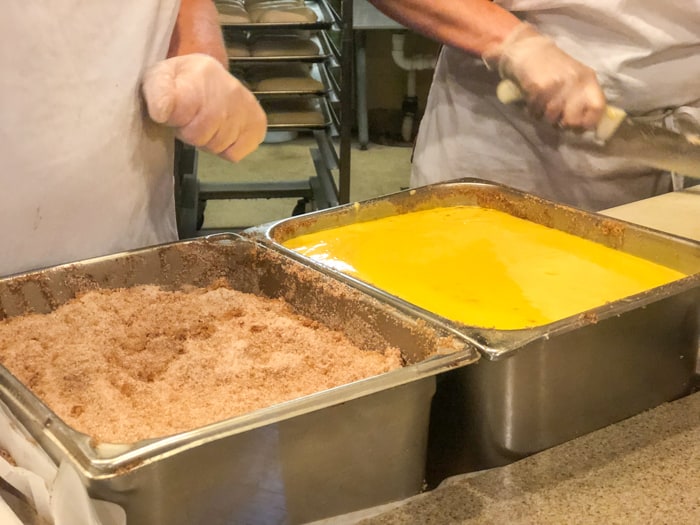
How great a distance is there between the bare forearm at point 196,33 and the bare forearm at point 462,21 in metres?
0.46

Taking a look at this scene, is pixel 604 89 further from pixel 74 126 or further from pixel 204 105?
pixel 74 126

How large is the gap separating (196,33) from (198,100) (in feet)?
0.82

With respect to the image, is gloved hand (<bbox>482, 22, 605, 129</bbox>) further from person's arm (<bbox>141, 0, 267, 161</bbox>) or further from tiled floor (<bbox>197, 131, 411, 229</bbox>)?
tiled floor (<bbox>197, 131, 411, 229</bbox>)

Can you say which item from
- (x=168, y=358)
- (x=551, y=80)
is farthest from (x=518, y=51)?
(x=168, y=358)

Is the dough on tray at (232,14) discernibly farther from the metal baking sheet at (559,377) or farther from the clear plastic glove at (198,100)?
the metal baking sheet at (559,377)

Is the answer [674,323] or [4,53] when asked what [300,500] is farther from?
[4,53]

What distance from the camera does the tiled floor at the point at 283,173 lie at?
430 centimetres

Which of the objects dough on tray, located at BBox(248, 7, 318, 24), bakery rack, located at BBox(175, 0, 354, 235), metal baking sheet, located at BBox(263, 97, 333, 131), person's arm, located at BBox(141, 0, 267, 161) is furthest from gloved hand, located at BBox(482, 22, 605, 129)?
metal baking sheet, located at BBox(263, 97, 333, 131)

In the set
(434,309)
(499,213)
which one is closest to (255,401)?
(434,309)

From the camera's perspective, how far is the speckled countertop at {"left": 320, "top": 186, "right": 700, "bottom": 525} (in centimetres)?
73

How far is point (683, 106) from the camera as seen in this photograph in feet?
5.31

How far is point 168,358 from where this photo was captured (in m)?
0.88

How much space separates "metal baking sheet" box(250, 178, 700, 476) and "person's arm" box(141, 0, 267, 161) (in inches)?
11.2

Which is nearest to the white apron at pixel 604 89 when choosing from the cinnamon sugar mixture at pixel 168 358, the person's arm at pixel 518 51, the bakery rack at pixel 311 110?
the person's arm at pixel 518 51
